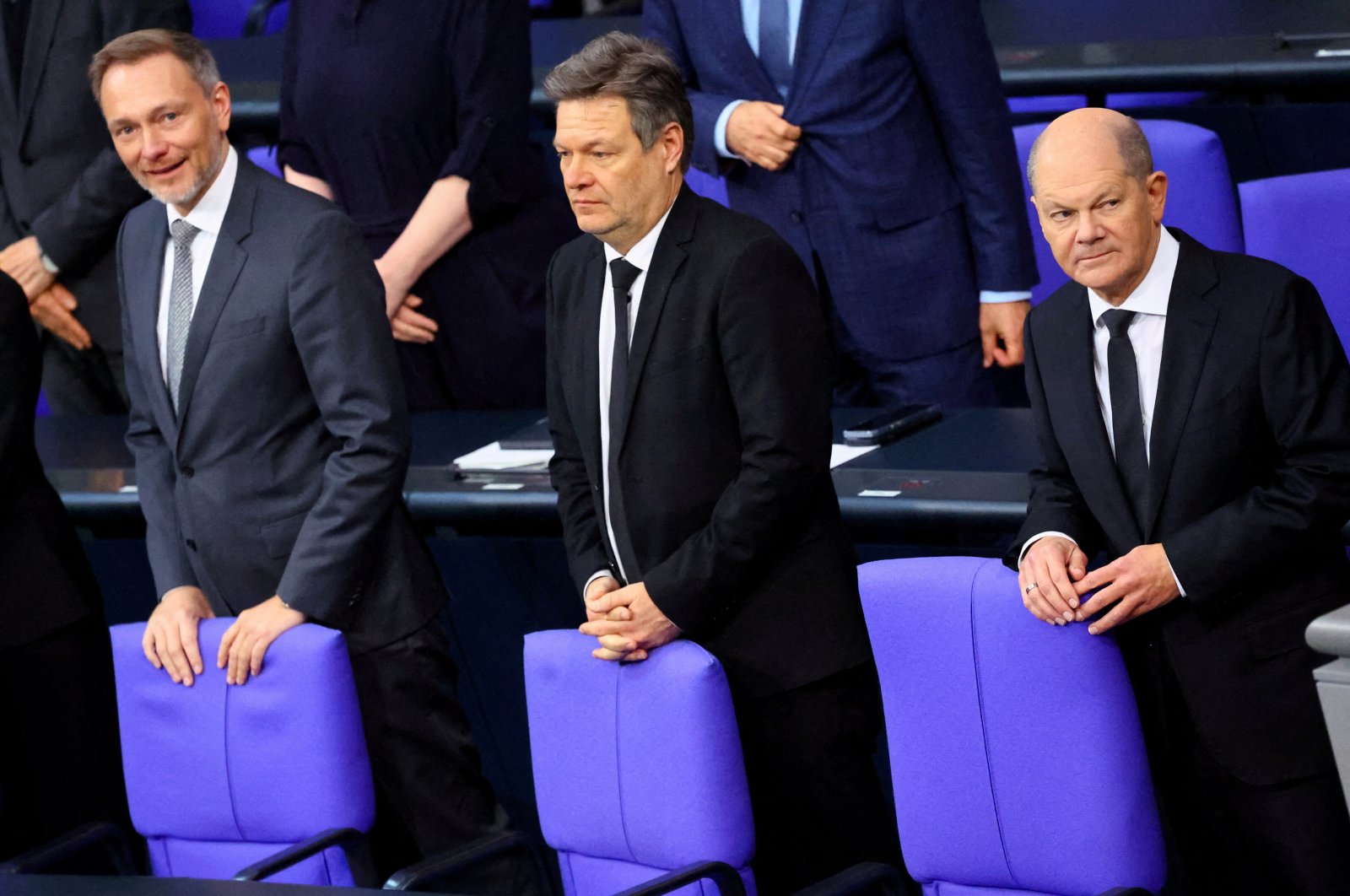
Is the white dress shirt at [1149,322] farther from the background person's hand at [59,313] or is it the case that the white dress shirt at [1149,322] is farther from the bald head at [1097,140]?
the background person's hand at [59,313]

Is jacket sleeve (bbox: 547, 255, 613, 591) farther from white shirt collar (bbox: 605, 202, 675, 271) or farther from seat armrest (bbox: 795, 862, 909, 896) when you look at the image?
seat armrest (bbox: 795, 862, 909, 896)

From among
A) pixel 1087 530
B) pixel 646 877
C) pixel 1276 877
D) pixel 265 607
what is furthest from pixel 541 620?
pixel 1276 877

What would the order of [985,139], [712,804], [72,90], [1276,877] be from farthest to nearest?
[72,90]
[985,139]
[712,804]
[1276,877]

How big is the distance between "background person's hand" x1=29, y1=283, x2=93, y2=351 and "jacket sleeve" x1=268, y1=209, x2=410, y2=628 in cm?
140

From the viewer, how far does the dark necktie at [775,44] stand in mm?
3176

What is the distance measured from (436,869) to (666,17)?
1562mm

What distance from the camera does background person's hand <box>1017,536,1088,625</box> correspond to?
7.11 feet

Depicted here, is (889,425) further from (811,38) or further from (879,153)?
(811,38)

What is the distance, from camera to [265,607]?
2762 mm

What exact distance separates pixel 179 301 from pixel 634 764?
107cm

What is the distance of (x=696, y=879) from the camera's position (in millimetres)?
2275

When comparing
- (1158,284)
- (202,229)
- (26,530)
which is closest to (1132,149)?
(1158,284)

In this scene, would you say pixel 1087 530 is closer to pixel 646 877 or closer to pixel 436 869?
pixel 646 877

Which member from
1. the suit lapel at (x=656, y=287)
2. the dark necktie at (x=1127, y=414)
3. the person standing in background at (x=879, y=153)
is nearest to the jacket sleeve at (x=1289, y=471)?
the dark necktie at (x=1127, y=414)
